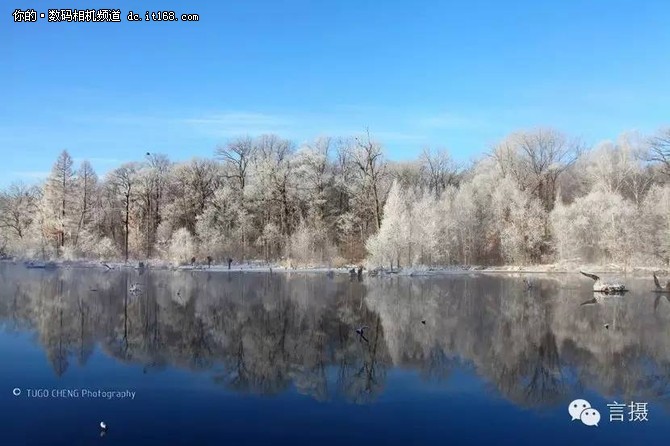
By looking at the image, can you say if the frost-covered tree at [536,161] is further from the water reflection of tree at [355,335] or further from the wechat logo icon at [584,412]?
the wechat logo icon at [584,412]

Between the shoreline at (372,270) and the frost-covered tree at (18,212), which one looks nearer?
the shoreline at (372,270)

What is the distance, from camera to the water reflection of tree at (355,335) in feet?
41.1

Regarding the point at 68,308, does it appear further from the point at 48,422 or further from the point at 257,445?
the point at 257,445

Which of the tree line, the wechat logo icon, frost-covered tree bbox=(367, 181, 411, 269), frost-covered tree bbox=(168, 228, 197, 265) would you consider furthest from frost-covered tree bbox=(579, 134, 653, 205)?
the wechat logo icon

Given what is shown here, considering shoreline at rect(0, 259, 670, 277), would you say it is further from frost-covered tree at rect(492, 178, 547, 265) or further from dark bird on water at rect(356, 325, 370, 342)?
dark bird on water at rect(356, 325, 370, 342)

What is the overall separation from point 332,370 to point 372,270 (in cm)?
2587

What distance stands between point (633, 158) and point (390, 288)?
3145 centimetres

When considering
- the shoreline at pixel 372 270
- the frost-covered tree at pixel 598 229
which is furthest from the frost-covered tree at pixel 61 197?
the frost-covered tree at pixel 598 229

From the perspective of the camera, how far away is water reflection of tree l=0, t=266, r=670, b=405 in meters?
12.5

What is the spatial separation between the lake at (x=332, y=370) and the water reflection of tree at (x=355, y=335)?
0.08 m

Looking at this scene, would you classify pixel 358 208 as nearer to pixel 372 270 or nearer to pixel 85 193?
pixel 372 270

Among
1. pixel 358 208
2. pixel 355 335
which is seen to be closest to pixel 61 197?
pixel 358 208

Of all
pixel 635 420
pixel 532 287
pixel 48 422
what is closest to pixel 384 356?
pixel 635 420

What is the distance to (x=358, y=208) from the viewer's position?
170 ft
